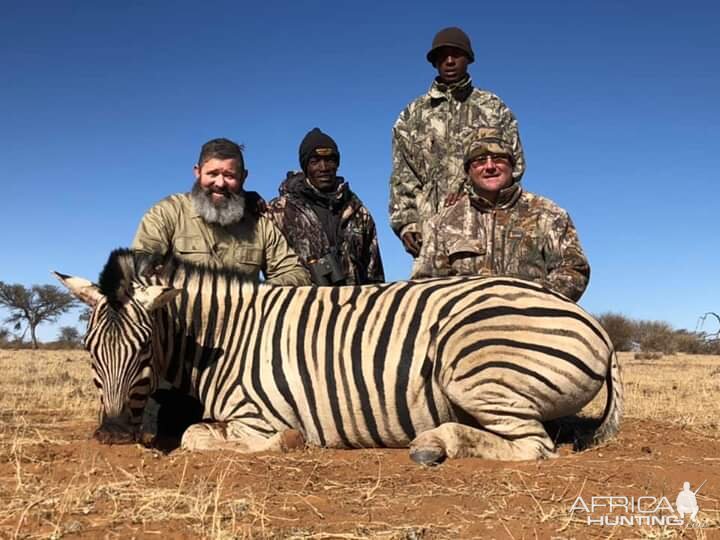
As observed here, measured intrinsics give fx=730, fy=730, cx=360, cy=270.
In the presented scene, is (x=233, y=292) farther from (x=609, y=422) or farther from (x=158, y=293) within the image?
(x=609, y=422)

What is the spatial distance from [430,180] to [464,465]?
3.61 m

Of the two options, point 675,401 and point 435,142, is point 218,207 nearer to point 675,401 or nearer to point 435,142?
point 435,142

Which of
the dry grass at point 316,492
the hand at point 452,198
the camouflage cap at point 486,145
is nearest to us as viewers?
the dry grass at point 316,492

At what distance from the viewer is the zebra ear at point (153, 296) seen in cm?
379

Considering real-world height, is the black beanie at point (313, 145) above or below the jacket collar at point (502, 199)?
above

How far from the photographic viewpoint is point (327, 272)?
252 inches

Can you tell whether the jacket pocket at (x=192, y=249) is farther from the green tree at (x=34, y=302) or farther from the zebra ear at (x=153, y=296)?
the green tree at (x=34, y=302)

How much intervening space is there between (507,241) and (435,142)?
1667mm

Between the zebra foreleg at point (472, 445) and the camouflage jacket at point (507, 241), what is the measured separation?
1.49 m

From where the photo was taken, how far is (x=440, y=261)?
220 inches

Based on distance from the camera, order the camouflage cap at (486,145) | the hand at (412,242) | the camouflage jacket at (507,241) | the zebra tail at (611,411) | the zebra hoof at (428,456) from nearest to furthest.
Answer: the zebra hoof at (428,456)
the zebra tail at (611,411)
the camouflage jacket at (507,241)
the camouflage cap at (486,145)
the hand at (412,242)

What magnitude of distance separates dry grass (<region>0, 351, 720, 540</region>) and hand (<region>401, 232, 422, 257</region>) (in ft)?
8.93

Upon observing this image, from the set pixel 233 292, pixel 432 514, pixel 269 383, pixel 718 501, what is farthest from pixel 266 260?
Answer: pixel 718 501

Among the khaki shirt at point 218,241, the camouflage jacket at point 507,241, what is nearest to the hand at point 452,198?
the camouflage jacket at point 507,241
